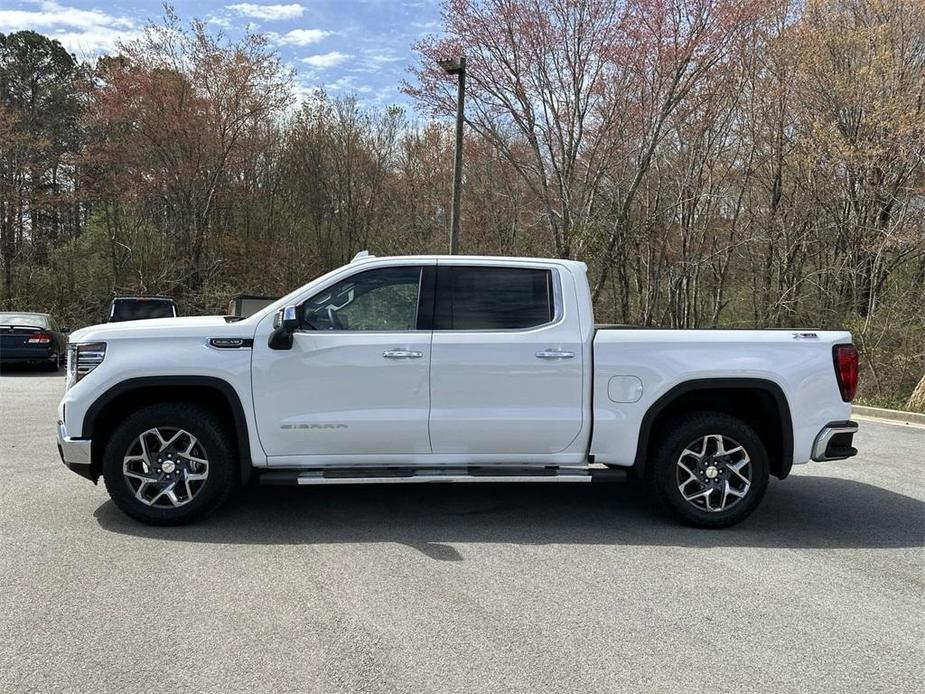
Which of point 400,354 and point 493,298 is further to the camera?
point 493,298

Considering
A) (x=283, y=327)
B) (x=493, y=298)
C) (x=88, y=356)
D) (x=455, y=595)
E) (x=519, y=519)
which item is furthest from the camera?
(x=519, y=519)

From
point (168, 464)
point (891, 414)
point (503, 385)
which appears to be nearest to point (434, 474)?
→ point (503, 385)

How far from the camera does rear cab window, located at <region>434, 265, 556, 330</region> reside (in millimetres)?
5223

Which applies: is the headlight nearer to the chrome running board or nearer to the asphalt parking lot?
the asphalt parking lot

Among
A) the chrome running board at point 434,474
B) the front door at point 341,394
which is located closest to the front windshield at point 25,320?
the front door at point 341,394

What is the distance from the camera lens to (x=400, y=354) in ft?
16.5

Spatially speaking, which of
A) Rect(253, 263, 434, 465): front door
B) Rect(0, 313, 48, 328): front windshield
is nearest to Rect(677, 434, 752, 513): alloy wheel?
Rect(253, 263, 434, 465): front door

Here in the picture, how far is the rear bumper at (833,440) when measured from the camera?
5.18 metres

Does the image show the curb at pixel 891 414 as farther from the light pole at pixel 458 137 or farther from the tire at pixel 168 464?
the tire at pixel 168 464

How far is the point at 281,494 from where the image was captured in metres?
6.07

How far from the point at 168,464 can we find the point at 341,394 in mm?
1355

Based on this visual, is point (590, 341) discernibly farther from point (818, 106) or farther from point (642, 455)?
point (818, 106)

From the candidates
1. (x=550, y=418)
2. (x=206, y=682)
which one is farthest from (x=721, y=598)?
(x=206, y=682)

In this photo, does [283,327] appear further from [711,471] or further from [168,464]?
[711,471]
